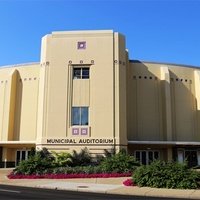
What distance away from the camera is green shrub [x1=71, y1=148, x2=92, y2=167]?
31250mm

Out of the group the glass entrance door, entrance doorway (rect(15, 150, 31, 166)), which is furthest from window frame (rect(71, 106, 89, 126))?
the glass entrance door

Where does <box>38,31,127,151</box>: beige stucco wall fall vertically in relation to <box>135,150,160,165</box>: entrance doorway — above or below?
above

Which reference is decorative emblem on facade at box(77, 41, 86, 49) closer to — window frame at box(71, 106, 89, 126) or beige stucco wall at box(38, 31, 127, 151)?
beige stucco wall at box(38, 31, 127, 151)

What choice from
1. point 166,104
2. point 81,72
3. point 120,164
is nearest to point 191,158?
point 166,104

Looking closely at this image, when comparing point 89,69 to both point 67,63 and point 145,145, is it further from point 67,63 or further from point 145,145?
point 145,145

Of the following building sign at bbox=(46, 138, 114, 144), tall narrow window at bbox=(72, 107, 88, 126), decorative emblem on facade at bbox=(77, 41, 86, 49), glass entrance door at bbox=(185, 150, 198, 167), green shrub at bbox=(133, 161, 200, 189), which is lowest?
green shrub at bbox=(133, 161, 200, 189)

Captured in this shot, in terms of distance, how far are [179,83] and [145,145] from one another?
8.25 metres

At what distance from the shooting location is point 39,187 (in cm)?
1994

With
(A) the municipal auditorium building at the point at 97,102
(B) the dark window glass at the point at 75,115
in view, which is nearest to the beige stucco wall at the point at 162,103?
(A) the municipal auditorium building at the point at 97,102

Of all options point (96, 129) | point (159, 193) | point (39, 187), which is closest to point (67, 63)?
point (96, 129)

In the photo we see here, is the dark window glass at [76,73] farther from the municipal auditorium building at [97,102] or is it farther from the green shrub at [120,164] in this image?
the green shrub at [120,164]

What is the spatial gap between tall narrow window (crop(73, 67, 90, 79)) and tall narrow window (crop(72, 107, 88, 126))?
3193 mm

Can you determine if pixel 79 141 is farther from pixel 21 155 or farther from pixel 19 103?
pixel 19 103

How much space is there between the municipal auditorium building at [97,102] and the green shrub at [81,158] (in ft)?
2.14
